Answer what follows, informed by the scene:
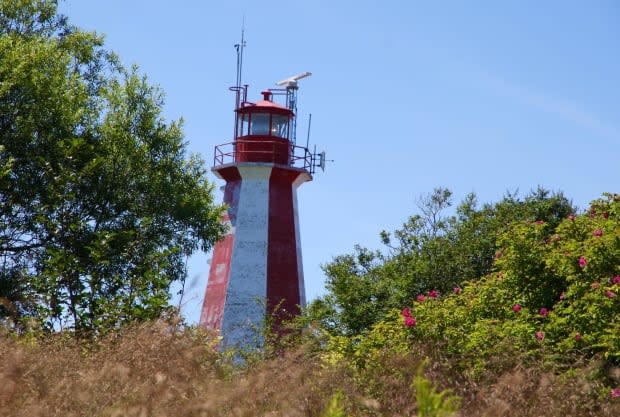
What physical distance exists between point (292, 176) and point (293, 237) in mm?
2209

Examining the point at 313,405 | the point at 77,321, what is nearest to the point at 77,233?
the point at 77,321

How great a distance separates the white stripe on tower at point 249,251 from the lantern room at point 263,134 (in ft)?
2.10

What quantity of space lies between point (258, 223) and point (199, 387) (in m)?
28.8

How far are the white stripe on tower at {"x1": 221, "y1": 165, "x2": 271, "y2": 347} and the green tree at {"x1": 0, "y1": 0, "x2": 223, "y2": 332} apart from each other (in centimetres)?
959

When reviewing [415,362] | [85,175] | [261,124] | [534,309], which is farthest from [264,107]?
[415,362]

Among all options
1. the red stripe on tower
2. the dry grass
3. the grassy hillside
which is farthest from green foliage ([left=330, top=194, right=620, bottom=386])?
the red stripe on tower

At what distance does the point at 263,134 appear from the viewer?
3850 cm

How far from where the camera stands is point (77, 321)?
1698 cm

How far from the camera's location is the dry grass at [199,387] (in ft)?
24.7

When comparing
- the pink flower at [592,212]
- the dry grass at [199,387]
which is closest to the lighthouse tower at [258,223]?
the pink flower at [592,212]

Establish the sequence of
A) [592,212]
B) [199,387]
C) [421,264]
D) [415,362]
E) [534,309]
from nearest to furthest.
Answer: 1. [199,387]
2. [415,362]
3. [534,309]
4. [592,212]
5. [421,264]

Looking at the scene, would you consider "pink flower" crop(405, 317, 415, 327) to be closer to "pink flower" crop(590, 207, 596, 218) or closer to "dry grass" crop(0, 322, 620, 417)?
"dry grass" crop(0, 322, 620, 417)

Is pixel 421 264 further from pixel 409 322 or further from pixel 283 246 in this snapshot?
pixel 409 322

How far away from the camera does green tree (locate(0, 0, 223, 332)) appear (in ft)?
72.3
